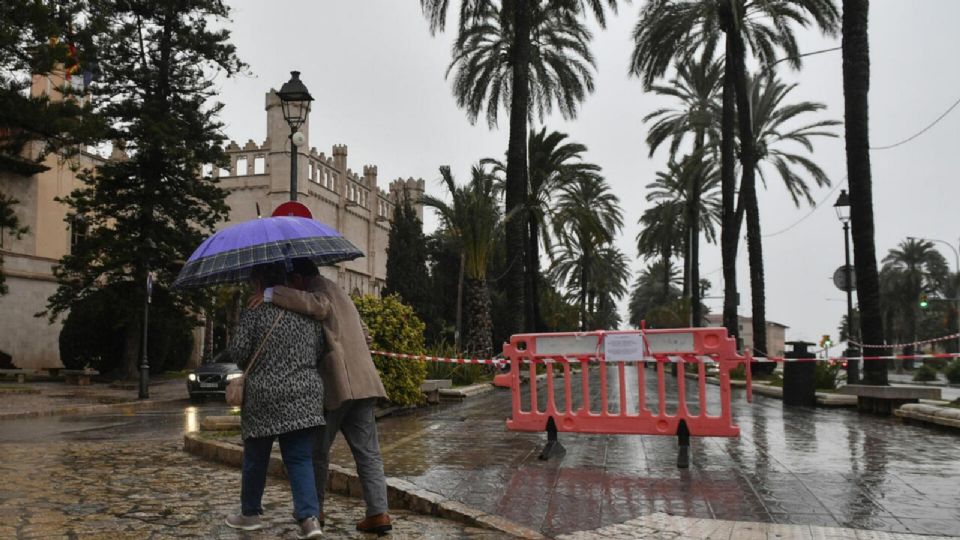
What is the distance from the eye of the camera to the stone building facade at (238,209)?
3086cm

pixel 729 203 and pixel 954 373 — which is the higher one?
pixel 729 203

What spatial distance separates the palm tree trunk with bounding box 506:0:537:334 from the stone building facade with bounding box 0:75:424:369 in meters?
6.63

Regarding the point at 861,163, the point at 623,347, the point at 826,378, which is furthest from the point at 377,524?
the point at 826,378

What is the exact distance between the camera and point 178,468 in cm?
750

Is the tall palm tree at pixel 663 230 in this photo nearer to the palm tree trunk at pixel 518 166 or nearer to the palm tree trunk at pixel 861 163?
the palm tree trunk at pixel 518 166

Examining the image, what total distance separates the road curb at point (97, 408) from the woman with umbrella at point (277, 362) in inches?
473

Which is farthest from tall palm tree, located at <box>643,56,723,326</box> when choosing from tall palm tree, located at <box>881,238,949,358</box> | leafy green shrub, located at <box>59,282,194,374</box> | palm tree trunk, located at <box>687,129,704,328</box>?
tall palm tree, located at <box>881,238,949,358</box>

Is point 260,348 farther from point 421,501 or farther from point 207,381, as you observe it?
point 207,381

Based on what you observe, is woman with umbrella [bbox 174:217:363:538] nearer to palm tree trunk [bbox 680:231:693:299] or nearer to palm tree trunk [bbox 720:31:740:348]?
palm tree trunk [bbox 720:31:740:348]

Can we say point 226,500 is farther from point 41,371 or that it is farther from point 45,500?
point 41,371

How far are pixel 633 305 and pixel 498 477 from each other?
101 metres

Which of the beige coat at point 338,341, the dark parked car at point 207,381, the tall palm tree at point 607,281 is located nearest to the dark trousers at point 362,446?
the beige coat at point 338,341

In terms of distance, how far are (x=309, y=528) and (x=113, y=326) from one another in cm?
2348

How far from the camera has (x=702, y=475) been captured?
6.53 meters
